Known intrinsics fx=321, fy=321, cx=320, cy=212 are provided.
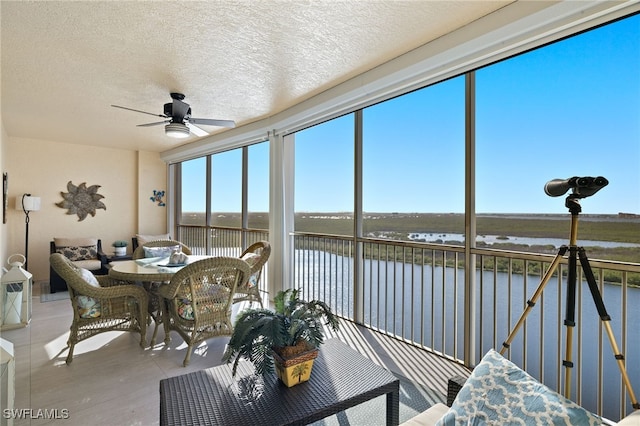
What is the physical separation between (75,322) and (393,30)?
11.3ft

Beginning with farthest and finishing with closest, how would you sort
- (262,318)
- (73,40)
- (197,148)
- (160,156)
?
(160,156), (197,148), (73,40), (262,318)

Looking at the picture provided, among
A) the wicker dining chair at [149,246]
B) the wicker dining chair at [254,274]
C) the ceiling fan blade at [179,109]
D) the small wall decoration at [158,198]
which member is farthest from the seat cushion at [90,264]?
the ceiling fan blade at [179,109]

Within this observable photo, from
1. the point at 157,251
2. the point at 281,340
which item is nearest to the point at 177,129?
the point at 157,251

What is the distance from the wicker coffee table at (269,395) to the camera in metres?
1.26

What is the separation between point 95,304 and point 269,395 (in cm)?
213

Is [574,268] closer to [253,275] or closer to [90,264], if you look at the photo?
[253,275]

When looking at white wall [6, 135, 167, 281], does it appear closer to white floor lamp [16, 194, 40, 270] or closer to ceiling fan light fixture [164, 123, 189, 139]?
white floor lamp [16, 194, 40, 270]

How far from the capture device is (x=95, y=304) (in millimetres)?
2719

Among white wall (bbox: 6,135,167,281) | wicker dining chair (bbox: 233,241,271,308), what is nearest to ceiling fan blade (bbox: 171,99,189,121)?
wicker dining chair (bbox: 233,241,271,308)

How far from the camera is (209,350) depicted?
292 centimetres

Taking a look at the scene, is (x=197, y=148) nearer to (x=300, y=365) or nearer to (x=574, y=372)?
(x=300, y=365)

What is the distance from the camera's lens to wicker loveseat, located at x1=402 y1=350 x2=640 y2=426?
0.90 metres

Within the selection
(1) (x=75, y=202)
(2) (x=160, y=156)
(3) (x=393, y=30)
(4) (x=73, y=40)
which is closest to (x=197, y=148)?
(2) (x=160, y=156)

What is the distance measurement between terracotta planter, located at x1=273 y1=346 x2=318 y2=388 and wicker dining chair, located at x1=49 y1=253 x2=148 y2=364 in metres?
1.95
